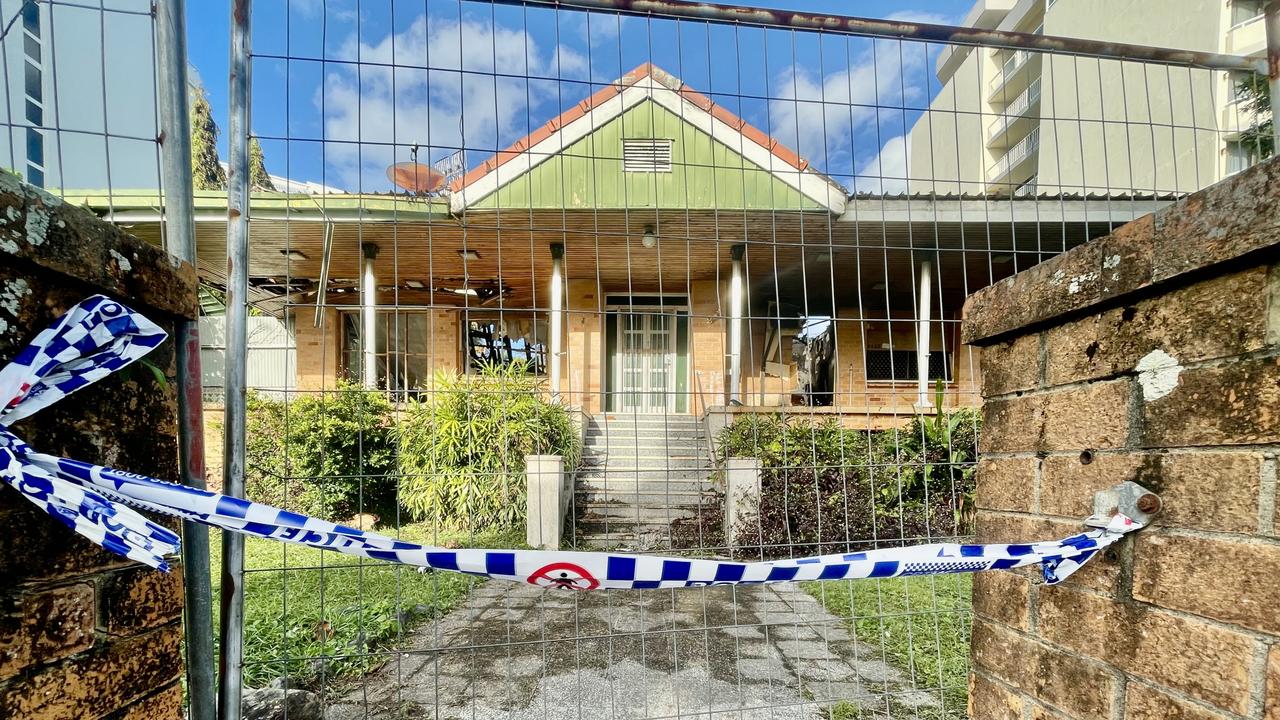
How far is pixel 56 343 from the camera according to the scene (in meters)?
0.87

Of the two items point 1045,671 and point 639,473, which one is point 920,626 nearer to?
point 639,473

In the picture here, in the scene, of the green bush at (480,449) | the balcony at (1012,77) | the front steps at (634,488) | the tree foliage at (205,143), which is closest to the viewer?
the front steps at (634,488)

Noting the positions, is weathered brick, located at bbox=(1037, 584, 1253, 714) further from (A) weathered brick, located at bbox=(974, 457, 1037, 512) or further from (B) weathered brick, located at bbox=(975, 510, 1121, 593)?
(A) weathered brick, located at bbox=(974, 457, 1037, 512)

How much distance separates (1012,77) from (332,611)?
29436 mm

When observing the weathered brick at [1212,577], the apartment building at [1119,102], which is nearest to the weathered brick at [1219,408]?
the weathered brick at [1212,577]

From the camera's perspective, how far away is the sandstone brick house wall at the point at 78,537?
33.0 inches

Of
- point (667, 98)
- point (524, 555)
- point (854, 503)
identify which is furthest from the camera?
point (667, 98)

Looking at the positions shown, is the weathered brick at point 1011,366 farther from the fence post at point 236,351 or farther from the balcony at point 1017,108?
the balcony at point 1017,108

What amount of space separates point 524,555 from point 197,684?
1.00 m

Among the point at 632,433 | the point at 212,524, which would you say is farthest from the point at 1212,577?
the point at 632,433

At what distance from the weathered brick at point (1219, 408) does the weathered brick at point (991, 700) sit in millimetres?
671

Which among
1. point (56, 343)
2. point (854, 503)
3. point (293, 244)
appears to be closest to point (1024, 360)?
point (56, 343)

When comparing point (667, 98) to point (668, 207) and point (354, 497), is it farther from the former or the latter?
point (354, 497)

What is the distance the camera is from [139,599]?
1.04 metres
